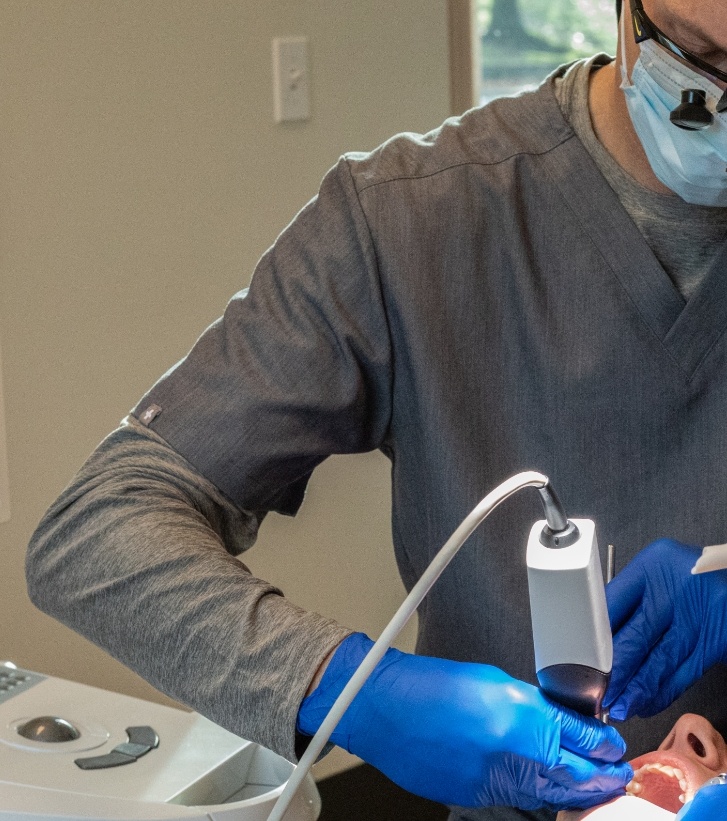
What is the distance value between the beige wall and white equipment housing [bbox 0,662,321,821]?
0.60m

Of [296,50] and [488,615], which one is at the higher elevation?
[296,50]

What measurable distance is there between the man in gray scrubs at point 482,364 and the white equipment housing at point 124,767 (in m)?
Result: 0.15

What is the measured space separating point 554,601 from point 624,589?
24 centimetres

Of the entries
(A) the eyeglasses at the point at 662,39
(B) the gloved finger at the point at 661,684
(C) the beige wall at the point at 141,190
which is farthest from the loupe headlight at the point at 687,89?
(C) the beige wall at the point at 141,190

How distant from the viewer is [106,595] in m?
0.99

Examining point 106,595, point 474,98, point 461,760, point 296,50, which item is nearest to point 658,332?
point 461,760

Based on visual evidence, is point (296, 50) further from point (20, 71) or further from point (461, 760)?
point (461, 760)

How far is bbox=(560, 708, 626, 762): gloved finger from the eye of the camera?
89 centimetres

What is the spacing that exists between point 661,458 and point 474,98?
1.53 m

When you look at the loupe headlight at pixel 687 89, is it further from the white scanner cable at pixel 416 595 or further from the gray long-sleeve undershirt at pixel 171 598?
the gray long-sleeve undershirt at pixel 171 598

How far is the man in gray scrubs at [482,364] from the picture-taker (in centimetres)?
107

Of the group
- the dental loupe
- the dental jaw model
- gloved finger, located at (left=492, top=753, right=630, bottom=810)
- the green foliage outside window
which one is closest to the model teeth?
the dental jaw model

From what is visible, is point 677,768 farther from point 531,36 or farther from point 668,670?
point 531,36

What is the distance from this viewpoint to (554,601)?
832 mm
